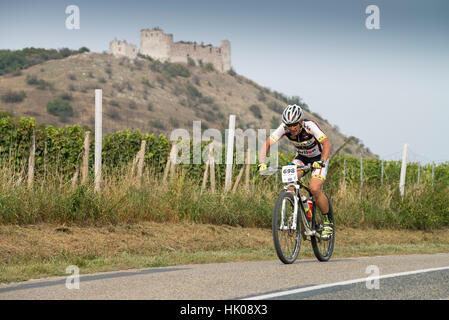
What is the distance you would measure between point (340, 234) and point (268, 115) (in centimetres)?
9878

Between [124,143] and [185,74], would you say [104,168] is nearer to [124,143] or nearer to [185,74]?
[124,143]

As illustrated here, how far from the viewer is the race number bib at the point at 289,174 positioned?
9227mm

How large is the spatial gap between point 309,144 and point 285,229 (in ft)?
5.60

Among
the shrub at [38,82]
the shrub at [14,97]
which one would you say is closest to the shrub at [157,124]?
the shrub at [38,82]

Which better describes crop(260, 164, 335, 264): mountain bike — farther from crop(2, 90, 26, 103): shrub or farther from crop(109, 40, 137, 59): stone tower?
crop(109, 40, 137, 59): stone tower

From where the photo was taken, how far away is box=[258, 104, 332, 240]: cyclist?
9406mm

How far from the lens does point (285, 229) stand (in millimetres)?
8906

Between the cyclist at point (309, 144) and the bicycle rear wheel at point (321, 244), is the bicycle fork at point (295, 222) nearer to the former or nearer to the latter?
the bicycle rear wheel at point (321, 244)

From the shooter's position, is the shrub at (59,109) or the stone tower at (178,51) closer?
the shrub at (59,109)

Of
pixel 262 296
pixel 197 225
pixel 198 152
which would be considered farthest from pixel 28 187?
pixel 198 152

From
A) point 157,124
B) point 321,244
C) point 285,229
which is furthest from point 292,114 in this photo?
point 157,124

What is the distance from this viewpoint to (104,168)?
14844 millimetres

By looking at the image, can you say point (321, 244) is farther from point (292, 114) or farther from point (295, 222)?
point (292, 114)

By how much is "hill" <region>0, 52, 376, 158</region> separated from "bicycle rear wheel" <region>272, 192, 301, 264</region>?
194 feet
